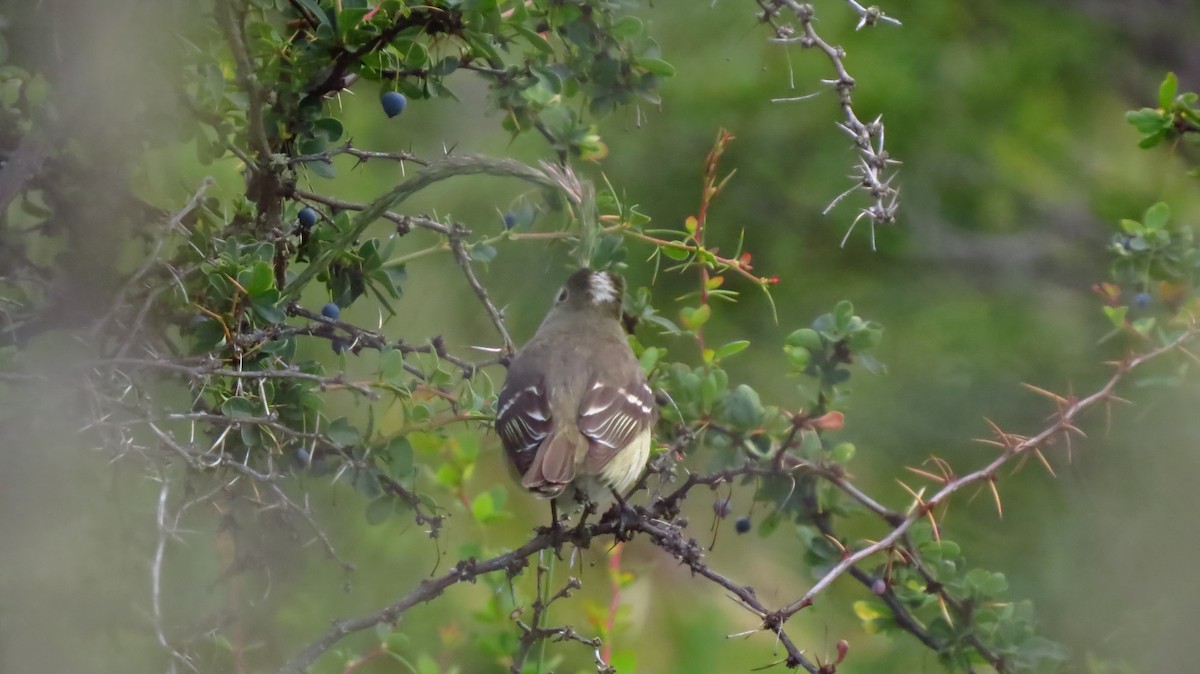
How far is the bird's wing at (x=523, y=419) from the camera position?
157 inches

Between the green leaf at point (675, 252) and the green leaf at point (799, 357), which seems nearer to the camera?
the green leaf at point (799, 357)

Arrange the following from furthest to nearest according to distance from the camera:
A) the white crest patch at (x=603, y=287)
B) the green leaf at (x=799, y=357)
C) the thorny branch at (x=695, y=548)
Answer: the white crest patch at (x=603, y=287)
the green leaf at (x=799, y=357)
the thorny branch at (x=695, y=548)

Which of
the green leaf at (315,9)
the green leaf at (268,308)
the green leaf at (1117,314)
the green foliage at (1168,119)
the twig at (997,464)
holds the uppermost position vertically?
the green leaf at (315,9)

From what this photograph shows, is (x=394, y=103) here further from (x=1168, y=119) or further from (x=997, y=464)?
(x=1168, y=119)

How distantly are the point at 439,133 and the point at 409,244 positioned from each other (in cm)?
100

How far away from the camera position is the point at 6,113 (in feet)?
9.71

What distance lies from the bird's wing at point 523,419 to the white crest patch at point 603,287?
1.15 feet

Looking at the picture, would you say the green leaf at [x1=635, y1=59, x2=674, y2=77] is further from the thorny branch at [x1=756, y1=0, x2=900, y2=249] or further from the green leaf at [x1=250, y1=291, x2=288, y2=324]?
the green leaf at [x1=250, y1=291, x2=288, y2=324]

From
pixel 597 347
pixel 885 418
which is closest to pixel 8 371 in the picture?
pixel 597 347

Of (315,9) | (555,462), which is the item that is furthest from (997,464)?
(315,9)

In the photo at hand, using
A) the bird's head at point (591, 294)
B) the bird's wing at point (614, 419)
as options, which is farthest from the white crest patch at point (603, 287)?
the bird's wing at point (614, 419)

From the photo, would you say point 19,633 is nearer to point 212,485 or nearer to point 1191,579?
point 212,485

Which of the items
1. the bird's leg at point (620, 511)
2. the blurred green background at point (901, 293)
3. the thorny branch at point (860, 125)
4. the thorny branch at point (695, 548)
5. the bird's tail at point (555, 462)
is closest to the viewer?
the thorny branch at point (695, 548)

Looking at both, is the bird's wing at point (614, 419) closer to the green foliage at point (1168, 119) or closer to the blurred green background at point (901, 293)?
the blurred green background at point (901, 293)
